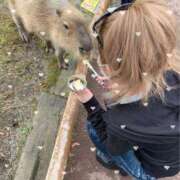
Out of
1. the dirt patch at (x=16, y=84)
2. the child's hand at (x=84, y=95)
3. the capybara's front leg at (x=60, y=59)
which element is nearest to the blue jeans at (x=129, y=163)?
the child's hand at (x=84, y=95)

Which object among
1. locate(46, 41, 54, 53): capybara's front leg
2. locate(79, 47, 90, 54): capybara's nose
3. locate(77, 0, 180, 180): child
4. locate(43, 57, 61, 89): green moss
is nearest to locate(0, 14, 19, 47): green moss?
locate(46, 41, 54, 53): capybara's front leg

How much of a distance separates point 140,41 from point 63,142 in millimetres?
1145

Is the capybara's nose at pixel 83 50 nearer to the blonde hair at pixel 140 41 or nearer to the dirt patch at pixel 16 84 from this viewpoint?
the dirt patch at pixel 16 84

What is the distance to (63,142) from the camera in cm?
294

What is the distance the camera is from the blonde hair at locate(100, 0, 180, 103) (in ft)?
6.51

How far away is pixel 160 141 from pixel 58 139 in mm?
835

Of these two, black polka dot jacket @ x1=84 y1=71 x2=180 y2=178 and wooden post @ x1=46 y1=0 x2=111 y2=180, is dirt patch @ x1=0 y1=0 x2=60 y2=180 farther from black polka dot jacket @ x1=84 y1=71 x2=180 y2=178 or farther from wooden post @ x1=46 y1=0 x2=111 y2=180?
black polka dot jacket @ x1=84 y1=71 x2=180 y2=178

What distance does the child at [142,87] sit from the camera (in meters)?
2.00

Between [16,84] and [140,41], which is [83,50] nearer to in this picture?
[16,84]

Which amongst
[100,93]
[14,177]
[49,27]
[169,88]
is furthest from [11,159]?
[169,88]

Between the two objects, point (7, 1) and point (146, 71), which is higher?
point (146, 71)

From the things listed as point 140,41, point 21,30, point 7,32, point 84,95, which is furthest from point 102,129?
point 7,32

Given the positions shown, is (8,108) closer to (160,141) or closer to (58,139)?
(58,139)

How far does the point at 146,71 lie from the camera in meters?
2.07
